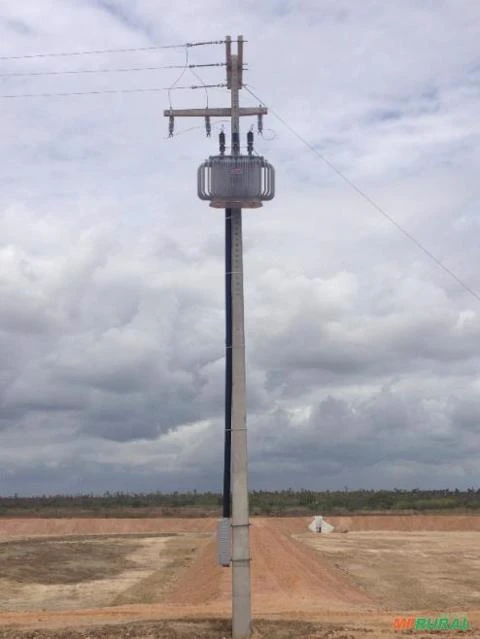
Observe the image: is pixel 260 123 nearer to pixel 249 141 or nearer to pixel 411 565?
pixel 249 141

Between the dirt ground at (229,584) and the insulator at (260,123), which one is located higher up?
the insulator at (260,123)

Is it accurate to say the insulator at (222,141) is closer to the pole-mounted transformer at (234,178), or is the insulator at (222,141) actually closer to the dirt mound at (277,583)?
the pole-mounted transformer at (234,178)

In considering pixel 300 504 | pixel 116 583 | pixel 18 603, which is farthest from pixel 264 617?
pixel 300 504

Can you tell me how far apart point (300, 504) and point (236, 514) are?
104 meters

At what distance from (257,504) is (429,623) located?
98.6 metres

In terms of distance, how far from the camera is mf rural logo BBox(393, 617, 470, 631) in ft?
70.0

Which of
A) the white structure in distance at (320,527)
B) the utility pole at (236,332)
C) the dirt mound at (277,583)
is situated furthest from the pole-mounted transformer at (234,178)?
the white structure in distance at (320,527)

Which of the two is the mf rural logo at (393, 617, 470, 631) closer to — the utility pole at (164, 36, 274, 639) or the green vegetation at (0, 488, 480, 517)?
the utility pole at (164, 36, 274, 639)

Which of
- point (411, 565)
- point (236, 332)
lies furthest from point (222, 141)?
point (411, 565)

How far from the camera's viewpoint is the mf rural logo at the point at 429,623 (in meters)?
21.3

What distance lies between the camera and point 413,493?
144 metres

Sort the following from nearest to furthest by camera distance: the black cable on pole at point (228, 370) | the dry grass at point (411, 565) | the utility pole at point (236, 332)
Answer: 1. the utility pole at point (236, 332)
2. the black cable on pole at point (228, 370)
3. the dry grass at point (411, 565)

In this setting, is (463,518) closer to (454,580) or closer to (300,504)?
(300,504)

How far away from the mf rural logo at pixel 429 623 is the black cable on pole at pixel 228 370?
478cm
